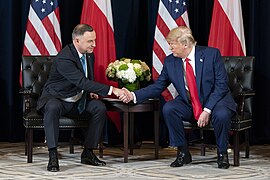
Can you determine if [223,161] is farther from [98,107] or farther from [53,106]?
[53,106]

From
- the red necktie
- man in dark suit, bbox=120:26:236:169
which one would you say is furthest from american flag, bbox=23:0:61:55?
the red necktie

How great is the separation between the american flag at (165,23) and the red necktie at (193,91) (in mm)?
1087

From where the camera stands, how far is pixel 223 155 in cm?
586

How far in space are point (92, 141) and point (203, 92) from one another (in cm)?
108

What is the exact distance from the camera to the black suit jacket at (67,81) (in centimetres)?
595

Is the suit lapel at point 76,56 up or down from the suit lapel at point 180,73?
up

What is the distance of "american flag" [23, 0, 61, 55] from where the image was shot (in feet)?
23.1

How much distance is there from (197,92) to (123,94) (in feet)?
2.17

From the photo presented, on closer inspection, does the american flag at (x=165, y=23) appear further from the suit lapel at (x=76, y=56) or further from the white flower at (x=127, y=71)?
the suit lapel at (x=76, y=56)

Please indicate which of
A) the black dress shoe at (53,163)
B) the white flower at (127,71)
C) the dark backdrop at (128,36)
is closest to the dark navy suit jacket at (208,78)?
the white flower at (127,71)

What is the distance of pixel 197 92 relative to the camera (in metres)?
5.99

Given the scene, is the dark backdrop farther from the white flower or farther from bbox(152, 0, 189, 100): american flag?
the white flower

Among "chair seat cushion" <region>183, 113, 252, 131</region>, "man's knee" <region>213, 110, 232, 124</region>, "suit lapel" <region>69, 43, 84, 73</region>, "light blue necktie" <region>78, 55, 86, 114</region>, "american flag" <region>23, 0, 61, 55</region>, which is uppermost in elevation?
"american flag" <region>23, 0, 61, 55</region>

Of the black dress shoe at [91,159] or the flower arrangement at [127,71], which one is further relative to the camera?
the flower arrangement at [127,71]
